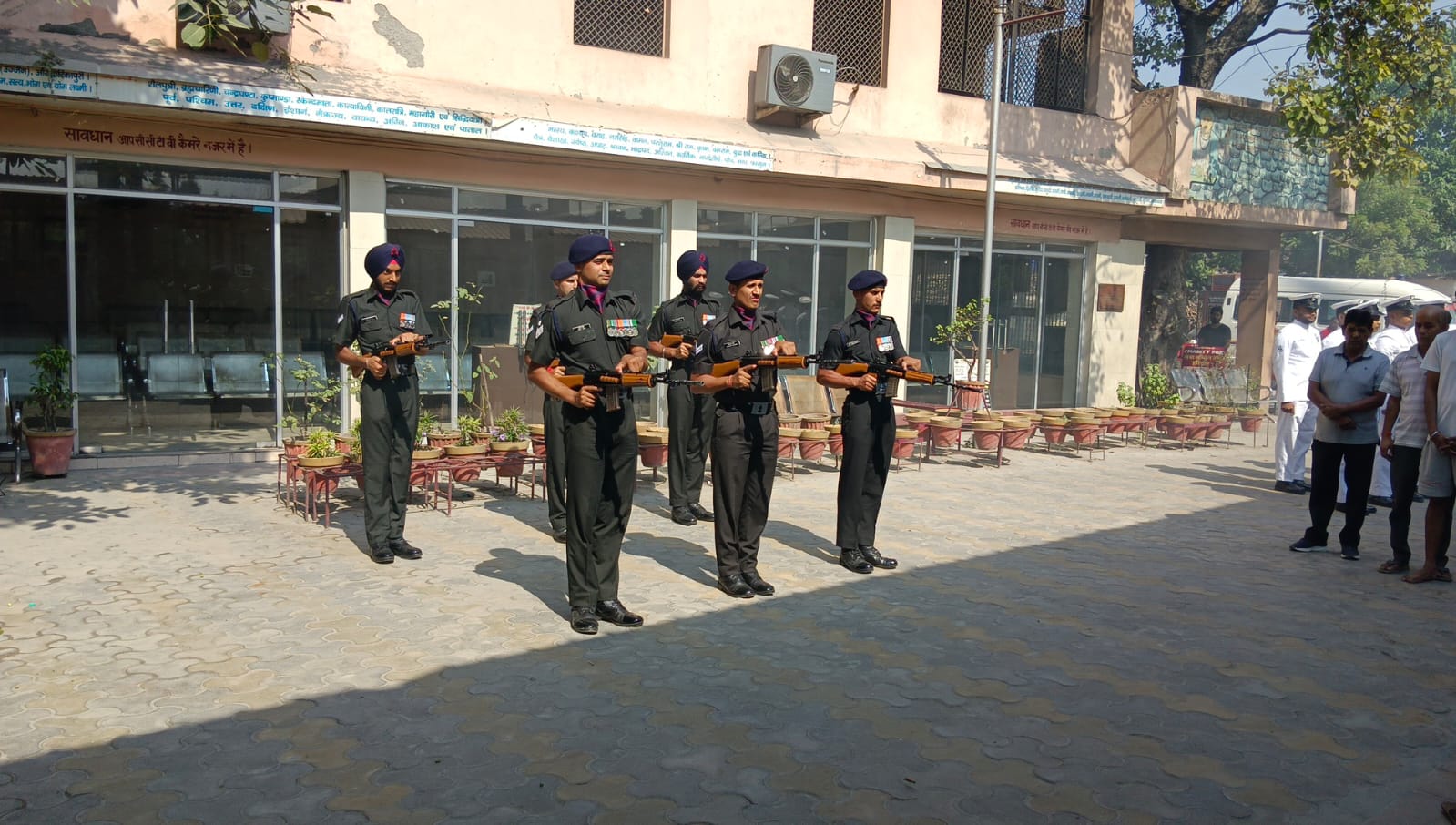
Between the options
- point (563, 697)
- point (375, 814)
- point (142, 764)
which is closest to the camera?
point (375, 814)

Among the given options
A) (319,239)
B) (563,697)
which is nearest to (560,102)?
(319,239)

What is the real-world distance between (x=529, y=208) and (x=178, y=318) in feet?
12.6

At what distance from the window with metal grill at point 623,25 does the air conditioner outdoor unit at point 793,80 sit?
125cm

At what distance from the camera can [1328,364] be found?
7.96 meters

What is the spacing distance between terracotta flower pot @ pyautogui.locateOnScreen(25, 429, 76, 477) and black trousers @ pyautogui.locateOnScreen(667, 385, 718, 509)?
213 inches

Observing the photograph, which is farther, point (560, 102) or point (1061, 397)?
point (1061, 397)

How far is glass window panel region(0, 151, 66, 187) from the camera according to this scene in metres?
10.0

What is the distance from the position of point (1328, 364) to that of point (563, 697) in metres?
6.18

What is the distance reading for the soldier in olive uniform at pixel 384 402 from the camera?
7043 millimetres

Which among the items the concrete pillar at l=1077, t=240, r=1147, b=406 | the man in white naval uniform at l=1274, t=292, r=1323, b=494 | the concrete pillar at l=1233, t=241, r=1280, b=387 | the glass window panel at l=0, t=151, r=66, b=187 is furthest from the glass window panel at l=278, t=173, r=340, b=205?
the concrete pillar at l=1233, t=241, r=1280, b=387

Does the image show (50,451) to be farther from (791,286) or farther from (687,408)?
(791,286)

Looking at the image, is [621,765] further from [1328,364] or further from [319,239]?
[319,239]

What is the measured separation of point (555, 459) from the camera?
721 cm

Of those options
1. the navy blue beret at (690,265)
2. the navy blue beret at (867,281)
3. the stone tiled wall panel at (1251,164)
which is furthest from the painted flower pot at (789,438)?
the stone tiled wall panel at (1251,164)
